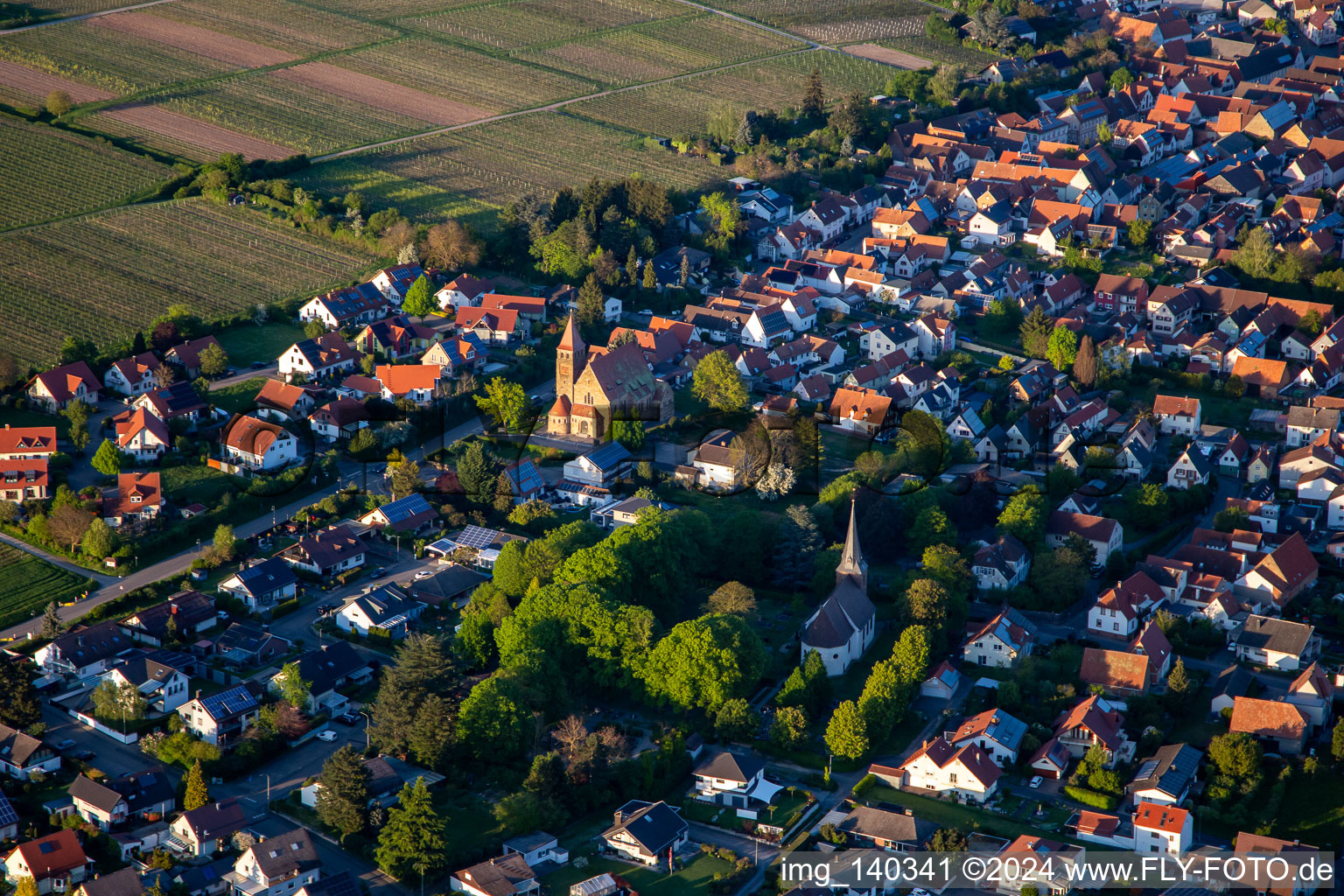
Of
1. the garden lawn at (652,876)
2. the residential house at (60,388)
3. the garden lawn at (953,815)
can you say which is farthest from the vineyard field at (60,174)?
the garden lawn at (953,815)

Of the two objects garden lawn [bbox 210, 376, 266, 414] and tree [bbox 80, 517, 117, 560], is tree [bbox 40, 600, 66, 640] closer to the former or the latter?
tree [bbox 80, 517, 117, 560]

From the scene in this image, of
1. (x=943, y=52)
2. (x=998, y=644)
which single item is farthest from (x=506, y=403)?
(x=943, y=52)

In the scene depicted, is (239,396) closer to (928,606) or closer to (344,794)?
(344,794)

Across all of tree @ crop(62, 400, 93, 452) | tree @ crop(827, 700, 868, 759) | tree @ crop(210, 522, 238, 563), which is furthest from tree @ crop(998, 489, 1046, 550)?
tree @ crop(62, 400, 93, 452)

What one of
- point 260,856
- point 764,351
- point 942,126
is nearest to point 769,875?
point 260,856

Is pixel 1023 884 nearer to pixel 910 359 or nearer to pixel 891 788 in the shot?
pixel 891 788
